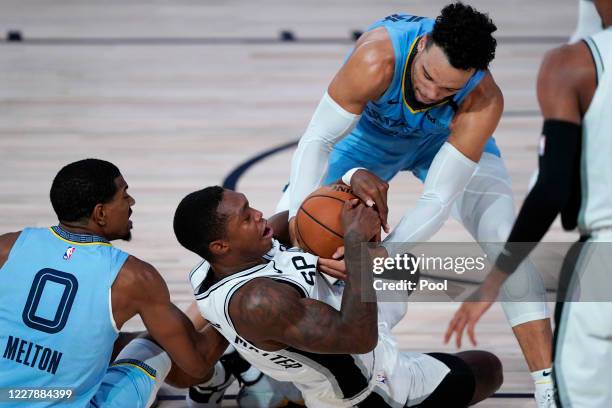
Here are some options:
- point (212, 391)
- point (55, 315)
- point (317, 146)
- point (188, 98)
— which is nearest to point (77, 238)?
point (55, 315)

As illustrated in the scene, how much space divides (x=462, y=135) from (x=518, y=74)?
18.5 feet

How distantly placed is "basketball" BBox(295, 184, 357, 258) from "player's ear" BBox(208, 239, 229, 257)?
1.37ft

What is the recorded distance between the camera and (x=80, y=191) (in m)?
3.44

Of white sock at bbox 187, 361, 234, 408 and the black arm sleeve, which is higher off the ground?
the black arm sleeve

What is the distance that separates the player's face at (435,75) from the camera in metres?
3.75

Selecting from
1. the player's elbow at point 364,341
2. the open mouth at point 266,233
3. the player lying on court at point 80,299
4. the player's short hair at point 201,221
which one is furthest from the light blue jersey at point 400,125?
the player lying on court at point 80,299

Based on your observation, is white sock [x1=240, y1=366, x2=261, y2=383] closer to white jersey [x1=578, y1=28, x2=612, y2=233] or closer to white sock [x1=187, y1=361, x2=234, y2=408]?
white sock [x1=187, y1=361, x2=234, y2=408]

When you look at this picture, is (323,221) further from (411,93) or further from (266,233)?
(411,93)

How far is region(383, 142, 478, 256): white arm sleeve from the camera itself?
3.99 metres

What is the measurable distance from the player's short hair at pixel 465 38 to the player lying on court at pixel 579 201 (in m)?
0.94

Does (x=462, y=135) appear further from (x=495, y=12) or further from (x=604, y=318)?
(x=495, y=12)

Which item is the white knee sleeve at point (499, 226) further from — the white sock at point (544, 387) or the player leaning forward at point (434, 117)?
the white sock at point (544, 387)

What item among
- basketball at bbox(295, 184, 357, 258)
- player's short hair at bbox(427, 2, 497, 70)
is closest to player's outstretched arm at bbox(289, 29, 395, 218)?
basketball at bbox(295, 184, 357, 258)

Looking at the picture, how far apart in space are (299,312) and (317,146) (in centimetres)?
103
